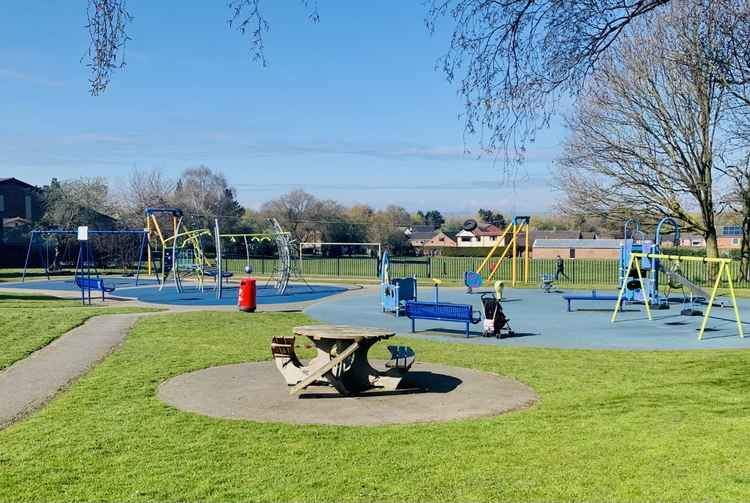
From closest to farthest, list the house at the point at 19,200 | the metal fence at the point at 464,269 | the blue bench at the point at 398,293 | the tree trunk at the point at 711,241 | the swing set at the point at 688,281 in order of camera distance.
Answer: the swing set at the point at 688,281 → the blue bench at the point at 398,293 → the tree trunk at the point at 711,241 → the metal fence at the point at 464,269 → the house at the point at 19,200

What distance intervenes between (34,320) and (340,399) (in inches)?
462

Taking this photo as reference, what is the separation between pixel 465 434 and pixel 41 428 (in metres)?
4.44

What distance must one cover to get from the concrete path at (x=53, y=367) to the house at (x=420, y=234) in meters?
88.8

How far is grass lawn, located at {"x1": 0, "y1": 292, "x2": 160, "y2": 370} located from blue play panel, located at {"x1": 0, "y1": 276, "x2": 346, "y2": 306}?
3.10 metres

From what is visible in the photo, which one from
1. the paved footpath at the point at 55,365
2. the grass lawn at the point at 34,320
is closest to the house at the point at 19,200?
the grass lawn at the point at 34,320

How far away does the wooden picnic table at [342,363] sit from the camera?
374 inches

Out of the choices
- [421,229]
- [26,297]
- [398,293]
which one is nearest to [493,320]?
[398,293]

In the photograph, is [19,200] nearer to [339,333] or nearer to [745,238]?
[745,238]

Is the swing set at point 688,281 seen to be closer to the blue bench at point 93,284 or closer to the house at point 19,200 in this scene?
the blue bench at point 93,284

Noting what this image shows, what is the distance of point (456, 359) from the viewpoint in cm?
1281

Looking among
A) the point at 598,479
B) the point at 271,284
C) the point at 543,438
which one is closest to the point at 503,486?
the point at 598,479

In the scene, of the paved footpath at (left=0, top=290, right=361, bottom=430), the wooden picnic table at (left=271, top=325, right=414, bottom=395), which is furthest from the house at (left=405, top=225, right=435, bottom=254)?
the wooden picnic table at (left=271, top=325, right=414, bottom=395)

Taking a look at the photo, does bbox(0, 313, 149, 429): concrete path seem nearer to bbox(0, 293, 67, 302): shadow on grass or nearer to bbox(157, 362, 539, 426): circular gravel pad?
bbox(157, 362, 539, 426): circular gravel pad

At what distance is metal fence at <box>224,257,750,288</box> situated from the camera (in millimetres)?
38719
